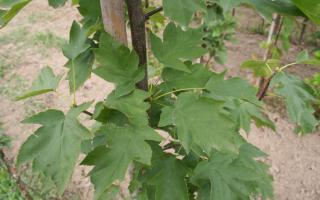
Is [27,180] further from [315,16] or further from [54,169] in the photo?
[315,16]

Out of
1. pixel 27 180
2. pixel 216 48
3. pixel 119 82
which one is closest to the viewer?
pixel 119 82

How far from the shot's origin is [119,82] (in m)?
0.75

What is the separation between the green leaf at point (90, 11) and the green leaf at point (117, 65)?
0.11 metres

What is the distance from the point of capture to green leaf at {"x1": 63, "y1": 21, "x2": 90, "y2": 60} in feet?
2.67

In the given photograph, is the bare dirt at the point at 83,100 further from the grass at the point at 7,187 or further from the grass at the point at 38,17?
the grass at the point at 7,187

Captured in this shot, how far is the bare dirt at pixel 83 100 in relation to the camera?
2309mm

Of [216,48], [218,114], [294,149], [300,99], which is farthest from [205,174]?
[216,48]

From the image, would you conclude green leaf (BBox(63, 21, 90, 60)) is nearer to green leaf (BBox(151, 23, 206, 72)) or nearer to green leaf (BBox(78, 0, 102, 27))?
green leaf (BBox(78, 0, 102, 27))

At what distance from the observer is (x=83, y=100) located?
304cm

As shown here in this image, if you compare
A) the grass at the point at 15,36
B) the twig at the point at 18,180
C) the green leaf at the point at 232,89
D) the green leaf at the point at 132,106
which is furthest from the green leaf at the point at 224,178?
the grass at the point at 15,36

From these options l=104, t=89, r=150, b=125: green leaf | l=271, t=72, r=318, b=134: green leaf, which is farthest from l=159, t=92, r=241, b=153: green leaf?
l=271, t=72, r=318, b=134: green leaf

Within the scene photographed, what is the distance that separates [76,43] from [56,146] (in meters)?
0.28

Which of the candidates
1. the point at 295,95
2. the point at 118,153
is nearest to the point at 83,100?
the point at 295,95

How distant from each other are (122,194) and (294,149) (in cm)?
140
